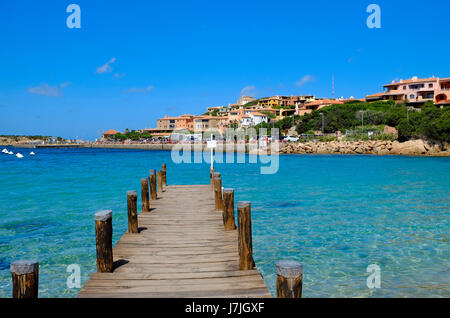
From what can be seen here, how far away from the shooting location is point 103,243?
222 inches

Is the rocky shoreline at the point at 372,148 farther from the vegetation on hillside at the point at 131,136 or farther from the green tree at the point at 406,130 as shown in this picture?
the vegetation on hillside at the point at 131,136

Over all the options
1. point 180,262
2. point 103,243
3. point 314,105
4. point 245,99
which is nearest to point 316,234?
point 180,262

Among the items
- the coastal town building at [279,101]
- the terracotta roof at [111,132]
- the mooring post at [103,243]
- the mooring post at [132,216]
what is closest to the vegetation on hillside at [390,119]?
the coastal town building at [279,101]

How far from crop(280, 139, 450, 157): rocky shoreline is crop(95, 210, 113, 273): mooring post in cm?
5541

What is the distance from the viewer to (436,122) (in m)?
51.8

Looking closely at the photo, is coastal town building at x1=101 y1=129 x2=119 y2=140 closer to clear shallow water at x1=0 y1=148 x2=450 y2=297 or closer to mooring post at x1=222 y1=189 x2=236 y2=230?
clear shallow water at x1=0 y1=148 x2=450 y2=297

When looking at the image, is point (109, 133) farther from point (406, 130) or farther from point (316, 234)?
point (316, 234)

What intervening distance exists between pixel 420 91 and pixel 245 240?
3507 inches

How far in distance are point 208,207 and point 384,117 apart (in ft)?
227

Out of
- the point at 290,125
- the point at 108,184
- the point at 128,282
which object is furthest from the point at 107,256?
the point at 290,125

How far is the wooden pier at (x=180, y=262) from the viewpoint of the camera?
16.1 feet

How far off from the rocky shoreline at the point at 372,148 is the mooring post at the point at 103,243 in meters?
55.4

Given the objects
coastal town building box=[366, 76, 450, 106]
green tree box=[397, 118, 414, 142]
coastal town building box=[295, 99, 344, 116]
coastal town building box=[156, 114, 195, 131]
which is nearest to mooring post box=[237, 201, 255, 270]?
green tree box=[397, 118, 414, 142]

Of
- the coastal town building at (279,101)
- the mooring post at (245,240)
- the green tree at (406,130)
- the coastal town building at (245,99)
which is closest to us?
the mooring post at (245,240)
